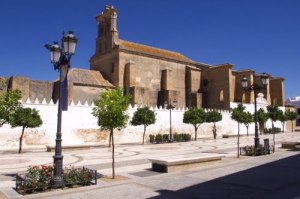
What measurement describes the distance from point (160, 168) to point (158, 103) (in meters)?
32.9

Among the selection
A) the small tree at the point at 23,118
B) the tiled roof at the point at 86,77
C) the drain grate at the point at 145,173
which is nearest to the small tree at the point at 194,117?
the tiled roof at the point at 86,77

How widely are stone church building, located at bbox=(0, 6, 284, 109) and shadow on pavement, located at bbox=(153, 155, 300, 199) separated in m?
24.8

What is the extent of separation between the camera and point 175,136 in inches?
1232

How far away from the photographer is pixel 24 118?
2084 centimetres

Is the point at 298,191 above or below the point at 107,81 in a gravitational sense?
below

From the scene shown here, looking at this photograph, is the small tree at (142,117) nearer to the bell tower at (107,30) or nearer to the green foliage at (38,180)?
the bell tower at (107,30)

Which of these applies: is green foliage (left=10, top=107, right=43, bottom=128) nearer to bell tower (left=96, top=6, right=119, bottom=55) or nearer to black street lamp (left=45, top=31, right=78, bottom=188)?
black street lamp (left=45, top=31, right=78, bottom=188)

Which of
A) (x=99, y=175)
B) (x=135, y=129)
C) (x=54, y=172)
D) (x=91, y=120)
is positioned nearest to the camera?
(x=54, y=172)

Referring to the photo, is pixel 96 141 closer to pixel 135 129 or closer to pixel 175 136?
pixel 135 129

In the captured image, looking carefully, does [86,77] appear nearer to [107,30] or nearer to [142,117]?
[107,30]

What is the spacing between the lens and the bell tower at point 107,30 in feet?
142

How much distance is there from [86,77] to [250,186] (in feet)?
103

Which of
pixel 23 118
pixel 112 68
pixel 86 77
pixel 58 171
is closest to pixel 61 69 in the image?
pixel 58 171

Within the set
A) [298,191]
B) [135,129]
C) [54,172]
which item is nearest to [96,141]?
[135,129]
